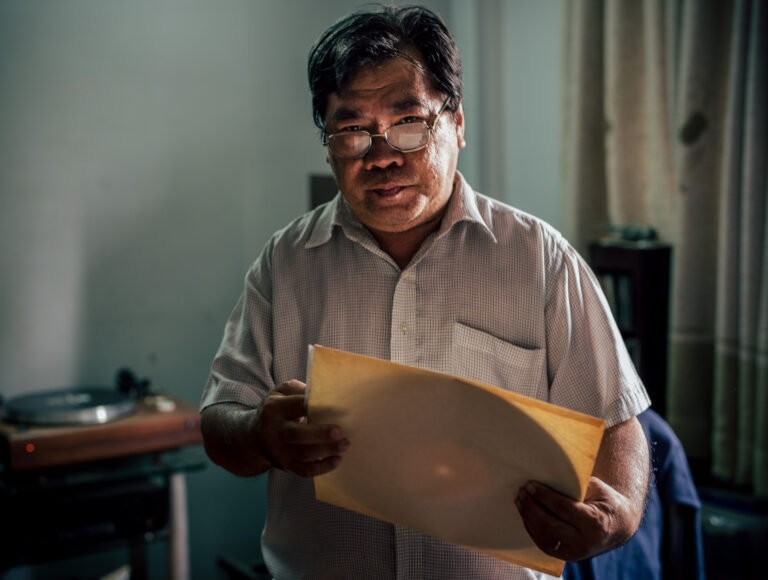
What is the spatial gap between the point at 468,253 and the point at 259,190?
1.61 m

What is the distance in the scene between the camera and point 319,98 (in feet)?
3.81

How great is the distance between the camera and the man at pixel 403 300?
1.04m

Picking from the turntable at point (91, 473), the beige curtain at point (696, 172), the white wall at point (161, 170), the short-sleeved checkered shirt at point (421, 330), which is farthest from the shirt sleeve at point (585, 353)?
the white wall at point (161, 170)

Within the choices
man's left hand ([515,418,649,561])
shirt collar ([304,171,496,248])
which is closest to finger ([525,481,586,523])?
man's left hand ([515,418,649,561])

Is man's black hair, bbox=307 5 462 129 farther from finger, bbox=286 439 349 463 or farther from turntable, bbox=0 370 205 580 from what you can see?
turntable, bbox=0 370 205 580

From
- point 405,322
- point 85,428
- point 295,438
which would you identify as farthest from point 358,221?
point 85,428

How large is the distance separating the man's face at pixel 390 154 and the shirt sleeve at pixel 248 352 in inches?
8.6

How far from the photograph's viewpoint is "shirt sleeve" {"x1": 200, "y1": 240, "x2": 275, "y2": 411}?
1088 mm

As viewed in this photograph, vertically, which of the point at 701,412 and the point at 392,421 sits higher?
the point at 392,421

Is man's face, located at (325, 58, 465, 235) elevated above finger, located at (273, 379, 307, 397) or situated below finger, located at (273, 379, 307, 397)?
above

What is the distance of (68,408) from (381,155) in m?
1.30

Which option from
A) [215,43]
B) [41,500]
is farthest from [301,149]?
[41,500]

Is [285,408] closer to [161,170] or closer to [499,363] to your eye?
[499,363]

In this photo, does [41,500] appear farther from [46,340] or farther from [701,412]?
[701,412]
